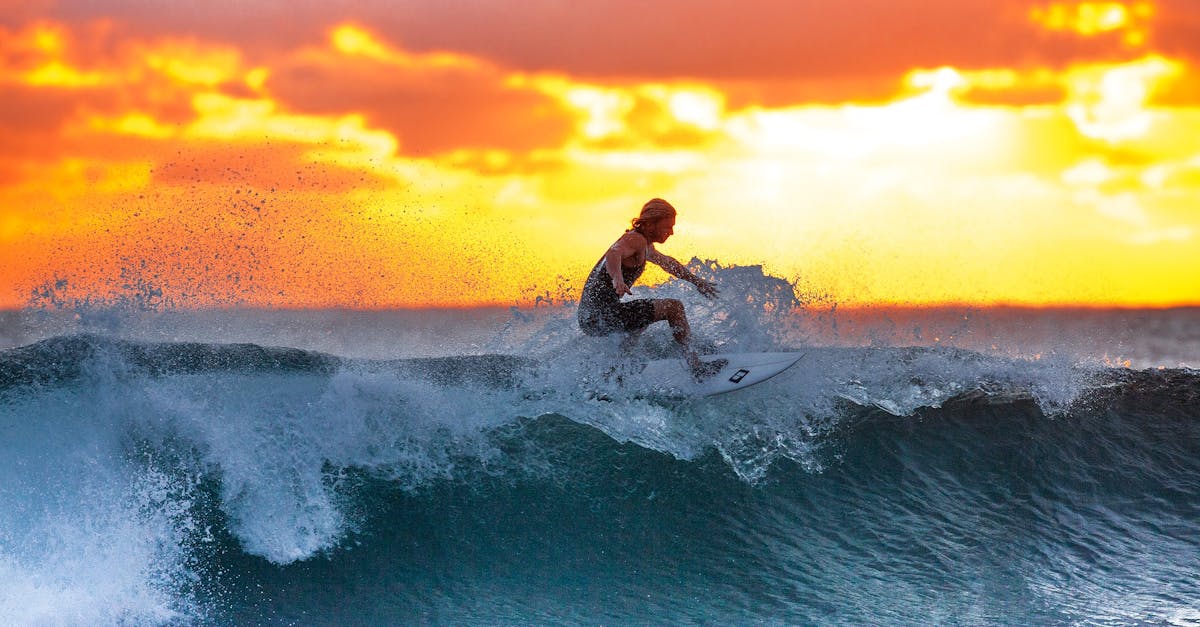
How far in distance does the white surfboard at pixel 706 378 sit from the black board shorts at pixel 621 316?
41 centimetres

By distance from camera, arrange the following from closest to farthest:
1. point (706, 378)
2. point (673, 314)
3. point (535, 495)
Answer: point (535, 495) → point (673, 314) → point (706, 378)

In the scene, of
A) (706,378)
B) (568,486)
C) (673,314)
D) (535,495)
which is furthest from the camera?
(706,378)

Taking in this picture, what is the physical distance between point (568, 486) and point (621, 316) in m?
1.29

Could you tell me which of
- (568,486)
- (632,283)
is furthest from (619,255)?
(568,486)

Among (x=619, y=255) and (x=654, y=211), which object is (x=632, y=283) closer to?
(x=619, y=255)

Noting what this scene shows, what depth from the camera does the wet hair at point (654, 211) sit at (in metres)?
6.52

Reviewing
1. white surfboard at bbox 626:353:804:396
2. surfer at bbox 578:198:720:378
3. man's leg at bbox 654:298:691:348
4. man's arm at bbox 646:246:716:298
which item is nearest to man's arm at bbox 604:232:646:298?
surfer at bbox 578:198:720:378

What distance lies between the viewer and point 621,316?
6.72 m

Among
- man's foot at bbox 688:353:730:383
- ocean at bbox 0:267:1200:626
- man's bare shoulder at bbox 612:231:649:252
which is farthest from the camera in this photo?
man's foot at bbox 688:353:730:383

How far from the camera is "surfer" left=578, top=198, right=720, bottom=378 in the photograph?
21.4 ft

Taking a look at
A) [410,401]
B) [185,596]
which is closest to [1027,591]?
[410,401]

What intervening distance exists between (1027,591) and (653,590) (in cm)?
240

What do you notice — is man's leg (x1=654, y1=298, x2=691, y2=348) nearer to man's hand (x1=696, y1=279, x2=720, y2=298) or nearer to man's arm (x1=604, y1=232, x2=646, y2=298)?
man's hand (x1=696, y1=279, x2=720, y2=298)

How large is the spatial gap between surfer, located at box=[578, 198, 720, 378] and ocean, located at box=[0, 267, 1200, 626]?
1.08 ft
